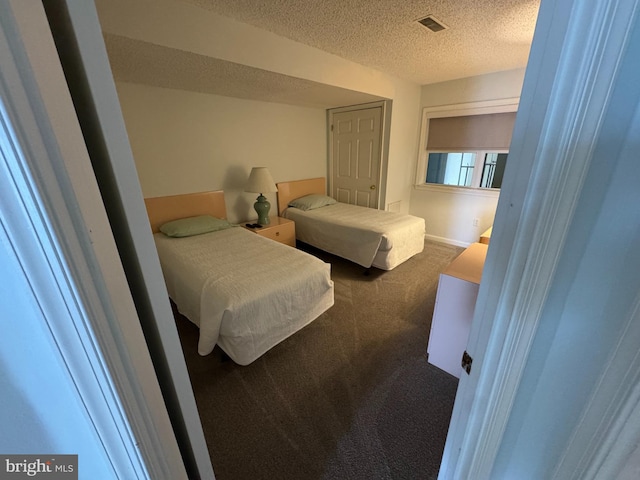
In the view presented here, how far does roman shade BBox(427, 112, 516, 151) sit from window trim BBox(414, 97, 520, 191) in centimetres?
6

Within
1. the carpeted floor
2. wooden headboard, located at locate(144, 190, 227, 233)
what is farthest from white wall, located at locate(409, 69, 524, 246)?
wooden headboard, located at locate(144, 190, 227, 233)

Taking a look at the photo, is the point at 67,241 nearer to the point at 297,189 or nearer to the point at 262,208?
the point at 262,208

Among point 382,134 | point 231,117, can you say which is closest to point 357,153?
point 382,134

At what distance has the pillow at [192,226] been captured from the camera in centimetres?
255

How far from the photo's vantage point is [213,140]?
293 centimetres

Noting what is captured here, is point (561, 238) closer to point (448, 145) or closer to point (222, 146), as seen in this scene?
point (222, 146)

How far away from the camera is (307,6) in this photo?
163 cm

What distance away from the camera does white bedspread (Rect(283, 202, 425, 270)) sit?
274 cm

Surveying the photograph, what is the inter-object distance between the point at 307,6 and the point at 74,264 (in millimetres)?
2038

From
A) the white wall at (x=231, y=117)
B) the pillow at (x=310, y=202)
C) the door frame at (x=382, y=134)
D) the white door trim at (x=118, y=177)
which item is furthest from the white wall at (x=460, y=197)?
the white door trim at (x=118, y=177)

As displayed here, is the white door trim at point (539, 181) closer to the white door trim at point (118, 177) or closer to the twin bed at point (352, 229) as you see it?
the white door trim at point (118, 177)

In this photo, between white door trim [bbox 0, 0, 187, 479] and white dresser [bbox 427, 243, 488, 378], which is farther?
white dresser [bbox 427, 243, 488, 378]

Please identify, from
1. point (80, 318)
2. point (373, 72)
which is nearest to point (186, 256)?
point (80, 318)

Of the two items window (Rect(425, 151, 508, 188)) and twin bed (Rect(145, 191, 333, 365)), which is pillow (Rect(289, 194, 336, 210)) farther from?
window (Rect(425, 151, 508, 188))
